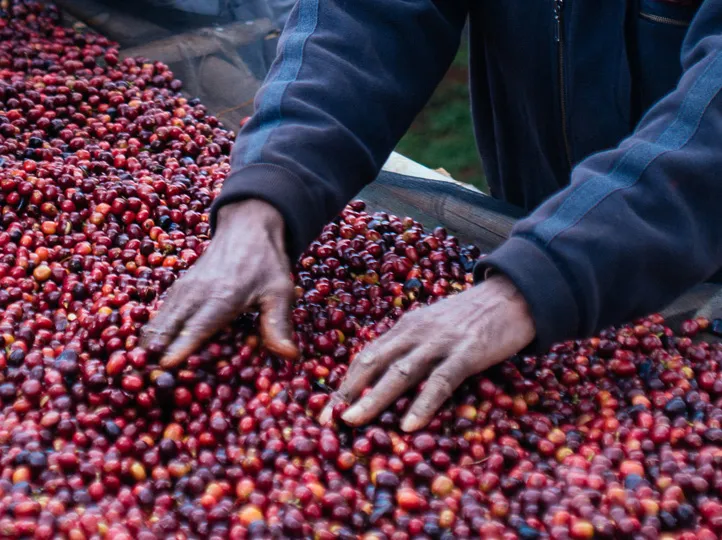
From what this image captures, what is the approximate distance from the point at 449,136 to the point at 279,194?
14.4 ft

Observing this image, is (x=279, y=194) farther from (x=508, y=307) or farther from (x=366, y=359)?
(x=508, y=307)

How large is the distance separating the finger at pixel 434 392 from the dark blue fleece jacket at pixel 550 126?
0.20m

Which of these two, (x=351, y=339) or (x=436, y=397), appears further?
(x=351, y=339)

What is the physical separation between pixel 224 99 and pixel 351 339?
2162mm

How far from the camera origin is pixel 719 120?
5.44 feet

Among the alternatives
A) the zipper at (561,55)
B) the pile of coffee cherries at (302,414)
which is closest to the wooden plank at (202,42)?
the pile of coffee cherries at (302,414)

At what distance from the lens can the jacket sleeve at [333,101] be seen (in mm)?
1957

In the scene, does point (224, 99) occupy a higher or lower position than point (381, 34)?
lower

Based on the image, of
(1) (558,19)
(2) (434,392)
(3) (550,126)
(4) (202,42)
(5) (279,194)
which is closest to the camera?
(2) (434,392)

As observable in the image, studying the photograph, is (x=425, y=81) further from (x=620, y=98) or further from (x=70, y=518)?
(x=70, y=518)

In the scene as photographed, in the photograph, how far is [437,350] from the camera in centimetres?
159

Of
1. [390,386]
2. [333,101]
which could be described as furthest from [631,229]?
[333,101]

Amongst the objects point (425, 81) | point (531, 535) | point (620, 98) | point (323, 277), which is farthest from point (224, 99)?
point (531, 535)

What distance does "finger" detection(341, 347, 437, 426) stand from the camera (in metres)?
1.57
